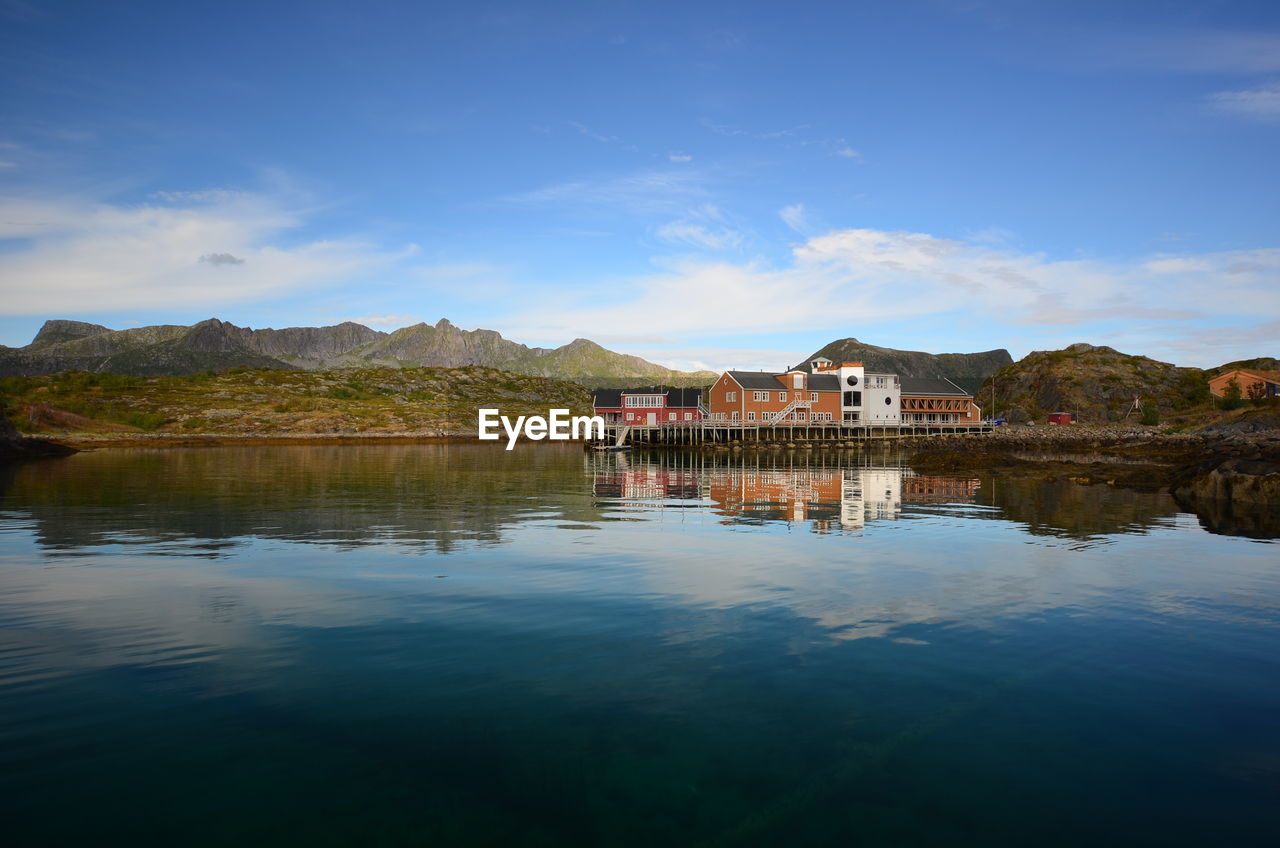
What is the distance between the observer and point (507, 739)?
26.3ft

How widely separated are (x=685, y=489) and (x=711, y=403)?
2567 inches

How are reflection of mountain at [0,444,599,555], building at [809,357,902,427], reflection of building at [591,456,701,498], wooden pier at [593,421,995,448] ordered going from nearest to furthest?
reflection of mountain at [0,444,599,555] < reflection of building at [591,456,701,498] < wooden pier at [593,421,995,448] < building at [809,357,902,427]

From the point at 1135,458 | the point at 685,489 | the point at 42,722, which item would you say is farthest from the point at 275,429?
the point at 42,722

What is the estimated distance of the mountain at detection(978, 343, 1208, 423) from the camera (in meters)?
125

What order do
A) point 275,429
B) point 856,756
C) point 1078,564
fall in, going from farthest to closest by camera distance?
point 275,429 < point 1078,564 < point 856,756

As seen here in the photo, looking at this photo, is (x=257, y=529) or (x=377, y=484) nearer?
(x=257, y=529)

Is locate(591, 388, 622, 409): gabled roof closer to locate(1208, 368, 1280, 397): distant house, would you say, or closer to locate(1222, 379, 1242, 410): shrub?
locate(1222, 379, 1242, 410): shrub

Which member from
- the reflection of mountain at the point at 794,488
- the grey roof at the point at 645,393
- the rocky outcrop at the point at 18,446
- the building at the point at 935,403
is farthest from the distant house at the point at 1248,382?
the rocky outcrop at the point at 18,446

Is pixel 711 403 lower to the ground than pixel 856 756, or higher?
higher

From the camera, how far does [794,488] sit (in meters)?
40.4

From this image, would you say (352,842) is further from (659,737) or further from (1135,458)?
(1135,458)

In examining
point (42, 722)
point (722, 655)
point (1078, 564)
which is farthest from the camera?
point (1078, 564)

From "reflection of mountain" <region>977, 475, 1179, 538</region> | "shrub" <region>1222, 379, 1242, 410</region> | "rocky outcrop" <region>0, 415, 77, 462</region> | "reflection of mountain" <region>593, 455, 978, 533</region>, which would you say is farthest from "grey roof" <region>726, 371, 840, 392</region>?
"rocky outcrop" <region>0, 415, 77, 462</region>

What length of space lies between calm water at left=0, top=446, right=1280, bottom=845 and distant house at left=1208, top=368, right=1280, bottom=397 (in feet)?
325
